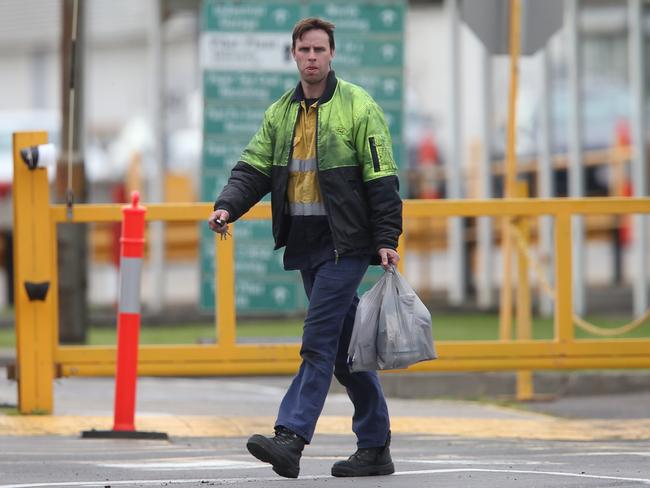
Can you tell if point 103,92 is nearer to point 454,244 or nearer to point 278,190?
point 454,244

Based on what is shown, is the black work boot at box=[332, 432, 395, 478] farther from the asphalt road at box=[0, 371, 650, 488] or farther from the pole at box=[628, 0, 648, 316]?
the pole at box=[628, 0, 648, 316]

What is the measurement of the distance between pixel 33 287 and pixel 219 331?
105 cm

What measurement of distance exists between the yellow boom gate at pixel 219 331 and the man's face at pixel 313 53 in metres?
A: 2.70

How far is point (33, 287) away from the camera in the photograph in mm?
10453

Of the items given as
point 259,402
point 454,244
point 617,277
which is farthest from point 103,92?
point 259,402

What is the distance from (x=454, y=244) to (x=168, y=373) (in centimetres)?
807

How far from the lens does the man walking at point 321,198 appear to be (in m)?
7.68

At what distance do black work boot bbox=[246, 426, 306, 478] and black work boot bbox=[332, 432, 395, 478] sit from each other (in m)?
0.38

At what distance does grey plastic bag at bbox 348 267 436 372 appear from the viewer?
7.70 meters

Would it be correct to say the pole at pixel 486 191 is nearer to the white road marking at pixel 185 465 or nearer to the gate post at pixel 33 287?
the gate post at pixel 33 287

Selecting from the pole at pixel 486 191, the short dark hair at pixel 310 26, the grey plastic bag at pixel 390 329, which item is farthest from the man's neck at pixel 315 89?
the pole at pixel 486 191

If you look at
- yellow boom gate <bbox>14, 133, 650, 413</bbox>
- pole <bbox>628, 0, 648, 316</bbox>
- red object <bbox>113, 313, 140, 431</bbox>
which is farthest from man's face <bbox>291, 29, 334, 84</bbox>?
pole <bbox>628, 0, 648, 316</bbox>

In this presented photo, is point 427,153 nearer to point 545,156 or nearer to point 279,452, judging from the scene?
point 545,156

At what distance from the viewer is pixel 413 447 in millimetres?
9406
